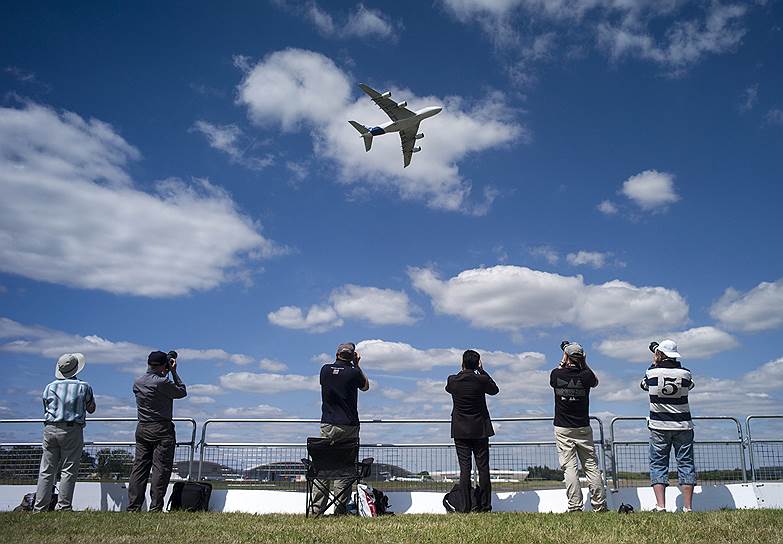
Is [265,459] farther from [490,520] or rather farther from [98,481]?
[490,520]

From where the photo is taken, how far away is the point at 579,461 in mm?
9391

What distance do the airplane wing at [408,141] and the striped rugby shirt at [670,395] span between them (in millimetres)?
24911

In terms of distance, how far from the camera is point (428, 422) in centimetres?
1085

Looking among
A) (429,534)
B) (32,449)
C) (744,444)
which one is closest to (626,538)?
(429,534)

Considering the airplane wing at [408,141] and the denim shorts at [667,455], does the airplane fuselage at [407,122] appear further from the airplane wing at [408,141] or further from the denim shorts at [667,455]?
the denim shorts at [667,455]

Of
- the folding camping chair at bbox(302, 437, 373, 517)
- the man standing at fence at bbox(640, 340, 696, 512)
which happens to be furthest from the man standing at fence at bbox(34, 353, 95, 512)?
the man standing at fence at bbox(640, 340, 696, 512)

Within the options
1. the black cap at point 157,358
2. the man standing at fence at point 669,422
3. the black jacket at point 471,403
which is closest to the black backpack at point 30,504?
the black cap at point 157,358

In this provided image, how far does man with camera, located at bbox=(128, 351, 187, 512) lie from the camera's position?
9.61 meters

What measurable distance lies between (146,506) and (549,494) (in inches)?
245

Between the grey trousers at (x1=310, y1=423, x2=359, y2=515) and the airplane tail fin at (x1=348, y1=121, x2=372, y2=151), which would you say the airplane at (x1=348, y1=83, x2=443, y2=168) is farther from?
the grey trousers at (x1=310, y1=423, x2=359, y2=515)

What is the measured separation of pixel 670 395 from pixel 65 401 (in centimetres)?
825

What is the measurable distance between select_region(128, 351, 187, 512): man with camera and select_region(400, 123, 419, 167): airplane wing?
967 inches

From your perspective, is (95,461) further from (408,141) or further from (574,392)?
(408,141)

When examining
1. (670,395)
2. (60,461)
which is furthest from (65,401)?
(670,395)
